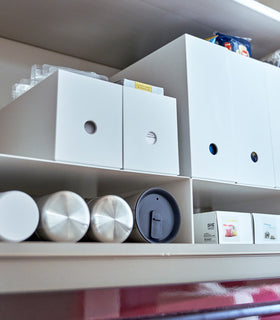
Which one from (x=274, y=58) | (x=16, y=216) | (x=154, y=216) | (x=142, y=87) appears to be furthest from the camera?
(x=274, y=58)

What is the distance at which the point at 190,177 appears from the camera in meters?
1.10

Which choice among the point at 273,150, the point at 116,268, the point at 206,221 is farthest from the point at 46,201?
the point at 273,150

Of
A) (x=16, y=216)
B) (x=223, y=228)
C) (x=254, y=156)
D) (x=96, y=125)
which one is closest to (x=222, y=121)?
(x=254, y=156)

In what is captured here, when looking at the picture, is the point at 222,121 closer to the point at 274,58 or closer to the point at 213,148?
the point at 213,148

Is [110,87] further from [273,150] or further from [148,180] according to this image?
[273,150]

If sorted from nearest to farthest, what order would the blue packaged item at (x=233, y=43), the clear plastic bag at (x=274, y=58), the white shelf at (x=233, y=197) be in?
the white shelf at (x=233, y=197) → the blue packaged item at (x=233, y=43) → the clear plastic bag at (x=274, y=58)

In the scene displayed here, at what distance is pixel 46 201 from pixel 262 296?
567 mm

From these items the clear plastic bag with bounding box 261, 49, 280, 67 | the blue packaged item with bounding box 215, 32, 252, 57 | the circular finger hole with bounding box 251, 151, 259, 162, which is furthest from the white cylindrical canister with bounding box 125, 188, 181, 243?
the clear plastic bag with bounding box 261, 49, 280, 67

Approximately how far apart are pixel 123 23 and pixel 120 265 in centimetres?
85

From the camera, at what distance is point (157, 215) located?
1.02 meters

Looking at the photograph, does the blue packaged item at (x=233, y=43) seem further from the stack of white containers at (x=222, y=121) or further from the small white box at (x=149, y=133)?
the small white box at (x=149, y=133)

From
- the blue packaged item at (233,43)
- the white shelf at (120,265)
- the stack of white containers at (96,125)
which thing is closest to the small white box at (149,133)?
the stack of white containers at (96,125)

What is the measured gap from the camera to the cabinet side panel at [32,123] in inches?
37.3

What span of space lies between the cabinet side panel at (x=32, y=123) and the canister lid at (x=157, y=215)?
9.5 inches
